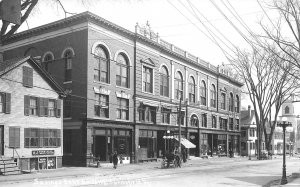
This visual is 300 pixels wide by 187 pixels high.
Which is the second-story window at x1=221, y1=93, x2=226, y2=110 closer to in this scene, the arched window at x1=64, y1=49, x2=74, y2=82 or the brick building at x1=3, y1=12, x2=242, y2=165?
the brick building at x1=3, y1=12, x2=242, y2=165

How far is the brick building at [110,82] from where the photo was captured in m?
34.6

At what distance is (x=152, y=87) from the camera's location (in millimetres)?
43469

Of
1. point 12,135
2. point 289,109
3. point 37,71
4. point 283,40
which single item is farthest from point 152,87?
point 289,109

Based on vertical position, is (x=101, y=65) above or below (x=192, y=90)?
above

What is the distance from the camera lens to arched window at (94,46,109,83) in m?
35.9

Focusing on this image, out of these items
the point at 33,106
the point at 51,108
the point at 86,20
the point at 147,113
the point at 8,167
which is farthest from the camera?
the point at 147,113

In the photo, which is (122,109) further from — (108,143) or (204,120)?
(204,120)

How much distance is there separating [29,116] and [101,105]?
787cm

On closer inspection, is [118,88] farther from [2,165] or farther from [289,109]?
Answer: [289,109]

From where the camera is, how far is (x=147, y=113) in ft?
139

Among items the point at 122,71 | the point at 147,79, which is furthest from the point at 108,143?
the point at 147,79

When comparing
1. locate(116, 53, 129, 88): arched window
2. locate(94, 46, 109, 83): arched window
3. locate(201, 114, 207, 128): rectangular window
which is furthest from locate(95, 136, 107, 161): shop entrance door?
locate(201, 114, 207, 128): rectangular window

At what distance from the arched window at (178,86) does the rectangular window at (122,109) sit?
11.3m

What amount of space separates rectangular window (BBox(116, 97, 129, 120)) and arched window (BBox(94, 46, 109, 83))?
270 centimetres
